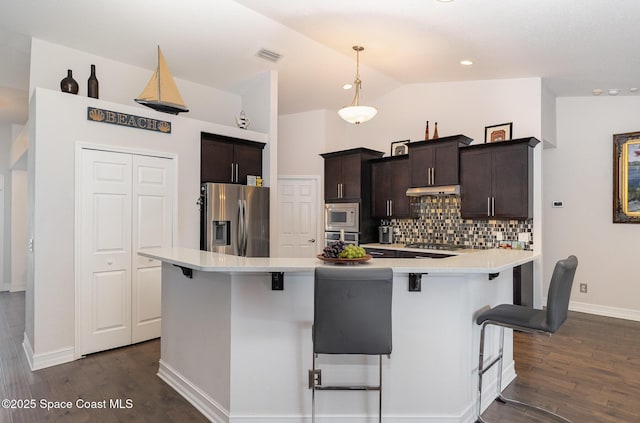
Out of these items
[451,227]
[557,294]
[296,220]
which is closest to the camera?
[557,294]

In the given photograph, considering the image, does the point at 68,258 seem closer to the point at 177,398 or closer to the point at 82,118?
the point at 82,118

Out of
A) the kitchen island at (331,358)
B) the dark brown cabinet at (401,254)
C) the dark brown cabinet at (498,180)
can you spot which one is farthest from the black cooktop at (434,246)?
the kitchen island at (331,358)

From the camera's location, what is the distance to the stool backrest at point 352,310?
6.06 ft

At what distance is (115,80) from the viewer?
171 inches

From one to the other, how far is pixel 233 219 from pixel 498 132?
11.3 feet

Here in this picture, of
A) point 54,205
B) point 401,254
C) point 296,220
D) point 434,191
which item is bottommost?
point 401,254

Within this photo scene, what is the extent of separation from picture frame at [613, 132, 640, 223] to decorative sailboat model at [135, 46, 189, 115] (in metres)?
5.14

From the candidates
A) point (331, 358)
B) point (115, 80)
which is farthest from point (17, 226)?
point (331, 358)

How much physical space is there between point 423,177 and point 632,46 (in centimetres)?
242

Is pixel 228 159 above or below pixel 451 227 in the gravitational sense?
above

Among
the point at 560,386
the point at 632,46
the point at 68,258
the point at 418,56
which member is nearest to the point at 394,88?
the point at 418,56

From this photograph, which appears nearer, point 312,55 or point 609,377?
point 609,377

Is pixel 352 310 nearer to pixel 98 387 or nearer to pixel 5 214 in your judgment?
pixel 98 387

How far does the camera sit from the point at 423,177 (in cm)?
511
